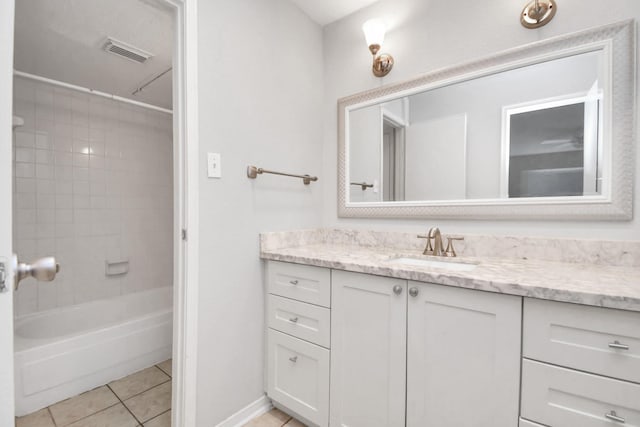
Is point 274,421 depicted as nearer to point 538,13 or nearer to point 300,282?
point 300,282

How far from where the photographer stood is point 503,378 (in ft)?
2.94

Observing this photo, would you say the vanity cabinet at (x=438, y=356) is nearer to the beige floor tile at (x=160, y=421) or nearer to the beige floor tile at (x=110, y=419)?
the beige floor tile at (x=160, y=421)

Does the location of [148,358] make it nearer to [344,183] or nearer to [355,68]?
[344,183]

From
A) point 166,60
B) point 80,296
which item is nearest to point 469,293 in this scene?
point 166,60

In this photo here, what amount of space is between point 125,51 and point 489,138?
2234 mm

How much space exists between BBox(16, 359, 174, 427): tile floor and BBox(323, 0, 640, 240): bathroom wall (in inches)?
57.4

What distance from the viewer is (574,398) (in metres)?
0.81

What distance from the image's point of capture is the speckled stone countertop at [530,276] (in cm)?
78

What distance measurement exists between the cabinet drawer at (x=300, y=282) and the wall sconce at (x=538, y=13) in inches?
57.3

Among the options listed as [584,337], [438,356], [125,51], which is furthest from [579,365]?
[125,51]

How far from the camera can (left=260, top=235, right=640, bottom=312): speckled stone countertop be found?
0.78 m

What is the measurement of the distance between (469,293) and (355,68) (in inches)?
61.1

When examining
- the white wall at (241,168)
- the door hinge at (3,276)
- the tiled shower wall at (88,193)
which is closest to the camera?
the door hinge at (3,276)

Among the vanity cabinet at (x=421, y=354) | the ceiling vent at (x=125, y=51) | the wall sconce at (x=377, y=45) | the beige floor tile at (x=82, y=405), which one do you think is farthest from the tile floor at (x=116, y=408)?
the wall sconce at (x=377, y=45)
